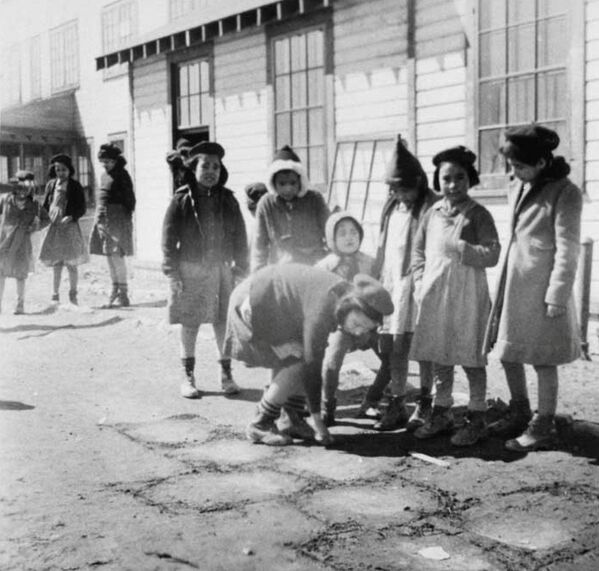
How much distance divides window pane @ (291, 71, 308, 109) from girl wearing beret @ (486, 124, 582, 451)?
6342 mm

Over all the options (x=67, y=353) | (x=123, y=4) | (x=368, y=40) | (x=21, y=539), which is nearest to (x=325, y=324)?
(x=21, y=539)

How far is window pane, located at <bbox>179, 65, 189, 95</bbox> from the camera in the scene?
1274 centimetres

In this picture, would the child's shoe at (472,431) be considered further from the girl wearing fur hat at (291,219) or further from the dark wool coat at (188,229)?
the dark wool coat at (188,229)

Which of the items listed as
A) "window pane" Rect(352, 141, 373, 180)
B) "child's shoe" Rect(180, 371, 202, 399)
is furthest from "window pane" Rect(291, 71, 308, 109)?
"child's shoe" Rect(180, 371, 202, 399)

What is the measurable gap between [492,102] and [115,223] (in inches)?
202

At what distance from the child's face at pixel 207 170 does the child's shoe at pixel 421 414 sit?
2.16 m

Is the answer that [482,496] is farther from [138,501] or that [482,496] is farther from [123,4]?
[123,4]

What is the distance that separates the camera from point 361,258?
510 centimetres

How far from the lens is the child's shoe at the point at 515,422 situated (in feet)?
15.3

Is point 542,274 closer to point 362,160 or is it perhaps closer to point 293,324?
point 293,324

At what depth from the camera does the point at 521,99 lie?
306 inches

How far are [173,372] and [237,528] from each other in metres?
3.52

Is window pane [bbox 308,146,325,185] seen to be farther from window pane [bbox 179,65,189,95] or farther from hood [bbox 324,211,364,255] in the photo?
hood [bbox 324,211,364,255]

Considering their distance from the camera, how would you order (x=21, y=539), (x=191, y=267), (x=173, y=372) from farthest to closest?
(x=173, y=372)
(x=191, y=267)
(x=21, y=539)
